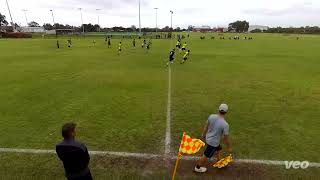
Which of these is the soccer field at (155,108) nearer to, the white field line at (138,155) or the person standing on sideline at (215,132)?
the white field line at (138,155)

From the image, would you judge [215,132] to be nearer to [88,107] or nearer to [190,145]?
[190,145]

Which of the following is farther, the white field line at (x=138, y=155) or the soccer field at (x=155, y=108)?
the soccer field at (x=155, y=108)

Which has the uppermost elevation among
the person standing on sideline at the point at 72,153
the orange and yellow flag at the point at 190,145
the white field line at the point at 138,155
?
the person standing on sideline at the point at 72,153

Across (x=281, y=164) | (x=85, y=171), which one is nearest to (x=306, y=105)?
(x=281, y=164)

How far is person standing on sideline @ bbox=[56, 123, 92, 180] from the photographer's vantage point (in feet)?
17.7

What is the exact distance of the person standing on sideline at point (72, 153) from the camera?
17.7 ft

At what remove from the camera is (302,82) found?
20.9 m

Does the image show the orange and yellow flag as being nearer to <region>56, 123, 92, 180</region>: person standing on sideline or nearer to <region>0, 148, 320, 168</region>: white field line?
<region>0, 148, 320, 168</region>: white field line

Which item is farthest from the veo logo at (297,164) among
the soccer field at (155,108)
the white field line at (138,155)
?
the soccer field at (155,108)

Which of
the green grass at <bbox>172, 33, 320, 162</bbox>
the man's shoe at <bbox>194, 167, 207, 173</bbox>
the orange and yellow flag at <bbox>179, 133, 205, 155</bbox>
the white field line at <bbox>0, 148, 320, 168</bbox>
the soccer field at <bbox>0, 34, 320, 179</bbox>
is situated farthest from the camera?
the soccer field at <bbox>0, 34, 320, 179</bbox>

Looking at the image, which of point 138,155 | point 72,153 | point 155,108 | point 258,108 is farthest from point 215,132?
point 258,108

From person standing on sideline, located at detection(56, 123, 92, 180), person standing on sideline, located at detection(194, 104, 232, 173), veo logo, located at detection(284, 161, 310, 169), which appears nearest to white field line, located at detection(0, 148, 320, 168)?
veo logo, located at detection(284, 161, 310, 169)

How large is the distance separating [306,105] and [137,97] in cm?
743

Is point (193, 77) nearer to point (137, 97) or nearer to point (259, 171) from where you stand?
point (137, 97)
